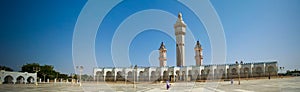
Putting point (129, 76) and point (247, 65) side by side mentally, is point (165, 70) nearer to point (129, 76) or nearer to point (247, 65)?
point (129, 76)

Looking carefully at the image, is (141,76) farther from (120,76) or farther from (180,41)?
(180,41)

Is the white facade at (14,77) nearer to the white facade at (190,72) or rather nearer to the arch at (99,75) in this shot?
the arch at (99,75)

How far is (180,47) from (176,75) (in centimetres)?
1369

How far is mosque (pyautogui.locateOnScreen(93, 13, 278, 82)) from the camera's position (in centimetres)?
9044

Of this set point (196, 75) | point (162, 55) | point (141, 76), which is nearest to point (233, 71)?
point (196, 75)

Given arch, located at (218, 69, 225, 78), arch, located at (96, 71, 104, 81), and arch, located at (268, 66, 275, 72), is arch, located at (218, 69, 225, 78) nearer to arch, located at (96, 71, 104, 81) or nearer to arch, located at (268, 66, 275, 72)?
arch, located at (268, 66, 275, 72)

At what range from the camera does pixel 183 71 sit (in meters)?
97.0

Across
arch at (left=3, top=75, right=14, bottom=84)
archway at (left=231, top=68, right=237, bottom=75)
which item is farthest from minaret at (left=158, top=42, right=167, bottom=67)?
arch at (left=3, top=75, right=14, bottom=84)

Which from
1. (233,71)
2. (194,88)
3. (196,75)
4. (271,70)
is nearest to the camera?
(194,88)

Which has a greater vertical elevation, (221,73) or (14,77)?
(14,77)

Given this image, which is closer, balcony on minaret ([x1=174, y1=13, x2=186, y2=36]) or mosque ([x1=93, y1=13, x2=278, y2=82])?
mosque ([x1=93, y1=13, x2=278, y2=82])

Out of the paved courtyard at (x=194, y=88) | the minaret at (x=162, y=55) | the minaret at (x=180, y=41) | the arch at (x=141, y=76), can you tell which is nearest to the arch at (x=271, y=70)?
the minaret at (x=180, y=41)

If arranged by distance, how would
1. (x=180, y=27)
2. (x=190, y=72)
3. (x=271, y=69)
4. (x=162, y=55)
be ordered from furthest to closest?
(x=162, y=55) < (x=180, y=27) < (x=190, y=72) < (x=271, y=69)

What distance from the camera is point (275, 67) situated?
285 ft
